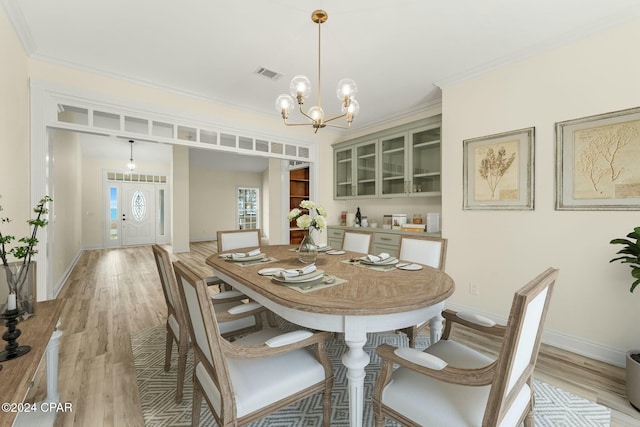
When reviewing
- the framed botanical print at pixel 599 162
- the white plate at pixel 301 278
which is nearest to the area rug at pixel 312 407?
the white plate at pixel 301 278

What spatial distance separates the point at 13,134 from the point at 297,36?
2.34 m

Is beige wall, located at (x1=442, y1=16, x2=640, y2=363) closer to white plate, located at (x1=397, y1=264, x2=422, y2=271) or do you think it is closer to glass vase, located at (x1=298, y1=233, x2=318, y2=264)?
white plate, located at (x1=397, y1=264, x2=422, y2=271)

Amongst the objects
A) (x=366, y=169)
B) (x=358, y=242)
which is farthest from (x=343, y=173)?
(x=358, y=242)

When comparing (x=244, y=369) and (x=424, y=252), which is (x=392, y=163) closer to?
(x=424, y=252)

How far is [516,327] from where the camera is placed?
88cm

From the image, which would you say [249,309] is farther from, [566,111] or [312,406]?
[566,111]

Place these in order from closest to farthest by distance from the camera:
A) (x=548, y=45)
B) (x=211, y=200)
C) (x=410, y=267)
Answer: (x=410, y=267)
(x=548, y=45)
(x=211, y=200)

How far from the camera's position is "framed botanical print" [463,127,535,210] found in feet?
8.53

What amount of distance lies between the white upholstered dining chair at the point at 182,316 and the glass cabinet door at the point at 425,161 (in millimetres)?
2717

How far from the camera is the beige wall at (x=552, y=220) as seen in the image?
2.15 metres

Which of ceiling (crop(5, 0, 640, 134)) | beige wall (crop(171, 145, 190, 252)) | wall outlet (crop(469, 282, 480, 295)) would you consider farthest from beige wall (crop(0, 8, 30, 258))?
beige wall (crop(171, 145, 190, 252))

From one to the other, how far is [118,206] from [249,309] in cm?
881

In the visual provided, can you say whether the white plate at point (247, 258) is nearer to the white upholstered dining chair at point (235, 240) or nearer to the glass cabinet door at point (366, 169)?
the white upholstered dining chair at point (235, 240)

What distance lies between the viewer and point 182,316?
5.53 feet
